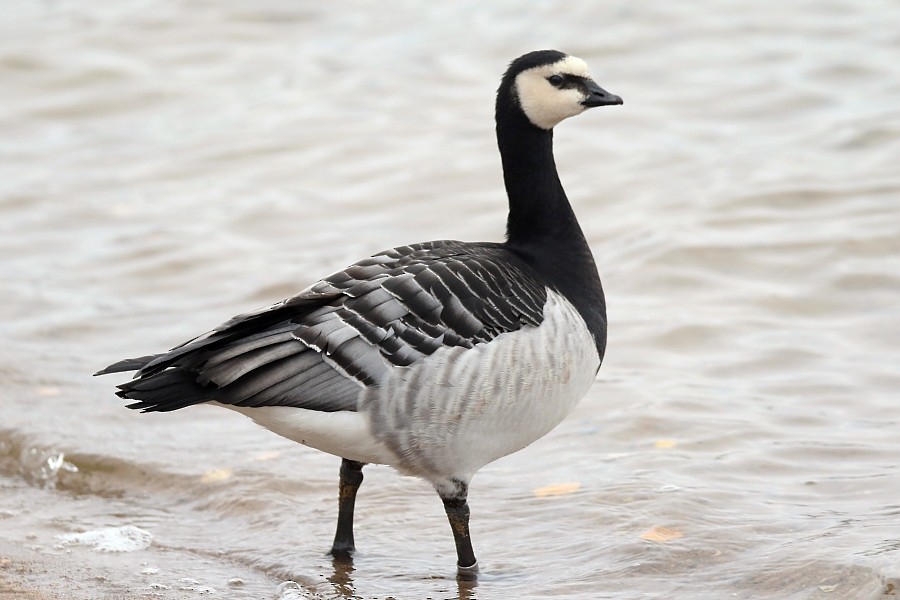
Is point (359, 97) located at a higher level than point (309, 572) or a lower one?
higher

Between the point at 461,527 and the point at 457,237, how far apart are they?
17.9 feet

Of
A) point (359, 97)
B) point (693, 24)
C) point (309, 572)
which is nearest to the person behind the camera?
point (309, 572)

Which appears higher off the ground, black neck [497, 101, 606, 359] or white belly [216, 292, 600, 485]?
black neck [497, 101, 606, 359]

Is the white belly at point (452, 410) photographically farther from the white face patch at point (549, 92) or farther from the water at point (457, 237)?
the white face patch at point (549, 92)

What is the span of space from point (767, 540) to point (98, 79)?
1162 cm

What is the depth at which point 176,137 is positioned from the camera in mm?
13836

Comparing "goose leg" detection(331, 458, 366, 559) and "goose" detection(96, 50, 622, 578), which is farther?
"goose leg" detection(331, 458, 366, 559)

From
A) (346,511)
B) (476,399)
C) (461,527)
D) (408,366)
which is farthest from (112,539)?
(476,399)

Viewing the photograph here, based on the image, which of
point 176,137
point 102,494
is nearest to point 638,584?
point 102,494

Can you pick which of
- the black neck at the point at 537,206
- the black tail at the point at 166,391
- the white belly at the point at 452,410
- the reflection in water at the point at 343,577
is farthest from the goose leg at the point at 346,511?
the black neck at the point at 537,206

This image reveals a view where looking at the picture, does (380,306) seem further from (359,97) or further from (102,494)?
(359,97)

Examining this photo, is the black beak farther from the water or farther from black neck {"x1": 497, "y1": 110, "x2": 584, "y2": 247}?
the water

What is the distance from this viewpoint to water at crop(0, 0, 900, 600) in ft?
20.5

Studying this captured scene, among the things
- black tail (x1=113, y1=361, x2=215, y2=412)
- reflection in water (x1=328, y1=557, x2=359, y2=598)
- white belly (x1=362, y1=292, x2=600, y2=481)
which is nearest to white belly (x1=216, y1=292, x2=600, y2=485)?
white belly (x1=362, y1=292, x2=600, y2=481)
